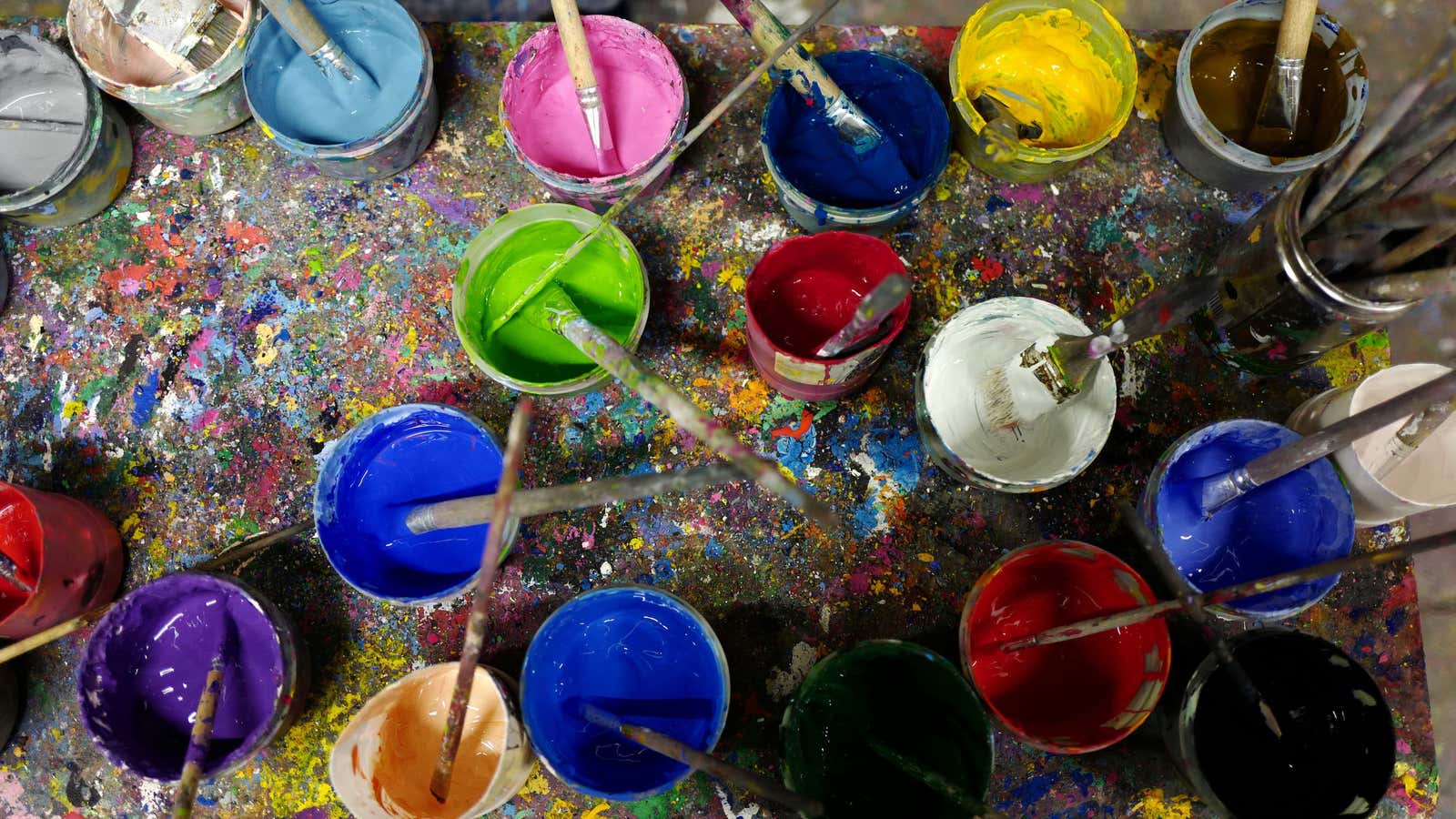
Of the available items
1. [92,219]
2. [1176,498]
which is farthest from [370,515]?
[1176,498]

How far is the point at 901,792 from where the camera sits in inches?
63.4

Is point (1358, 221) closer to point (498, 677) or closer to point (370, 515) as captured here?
point (498, 677)

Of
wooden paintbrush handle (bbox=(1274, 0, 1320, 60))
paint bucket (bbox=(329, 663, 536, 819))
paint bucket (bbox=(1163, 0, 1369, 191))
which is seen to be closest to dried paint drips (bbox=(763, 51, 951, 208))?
paint bucket (bbox=(1163, 0, 1369, 191))

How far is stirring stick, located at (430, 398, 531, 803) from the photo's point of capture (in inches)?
46.6

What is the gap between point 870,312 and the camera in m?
1.28

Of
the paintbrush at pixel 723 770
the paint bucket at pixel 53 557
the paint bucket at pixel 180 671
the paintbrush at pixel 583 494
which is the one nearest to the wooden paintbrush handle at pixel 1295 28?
the paintbrush at pixel 583 494

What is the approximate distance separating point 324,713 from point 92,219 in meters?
1.18

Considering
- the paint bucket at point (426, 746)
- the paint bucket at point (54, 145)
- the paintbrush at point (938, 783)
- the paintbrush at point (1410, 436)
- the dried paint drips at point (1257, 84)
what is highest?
the dried paint drips at point (1257, 84)

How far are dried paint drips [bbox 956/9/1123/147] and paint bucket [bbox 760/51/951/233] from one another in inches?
4.8

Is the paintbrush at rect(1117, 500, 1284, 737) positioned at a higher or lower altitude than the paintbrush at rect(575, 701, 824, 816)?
higher

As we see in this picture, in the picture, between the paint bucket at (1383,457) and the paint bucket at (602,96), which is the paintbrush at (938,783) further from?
the paint bucket at (602,96)

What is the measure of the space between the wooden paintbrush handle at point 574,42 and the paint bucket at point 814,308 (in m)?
0.48

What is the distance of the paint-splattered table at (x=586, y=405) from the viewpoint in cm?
173

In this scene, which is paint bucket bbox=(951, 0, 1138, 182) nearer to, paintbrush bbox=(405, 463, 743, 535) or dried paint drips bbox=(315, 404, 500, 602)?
paintbrush bbox=(405, 463, 743, 535)
